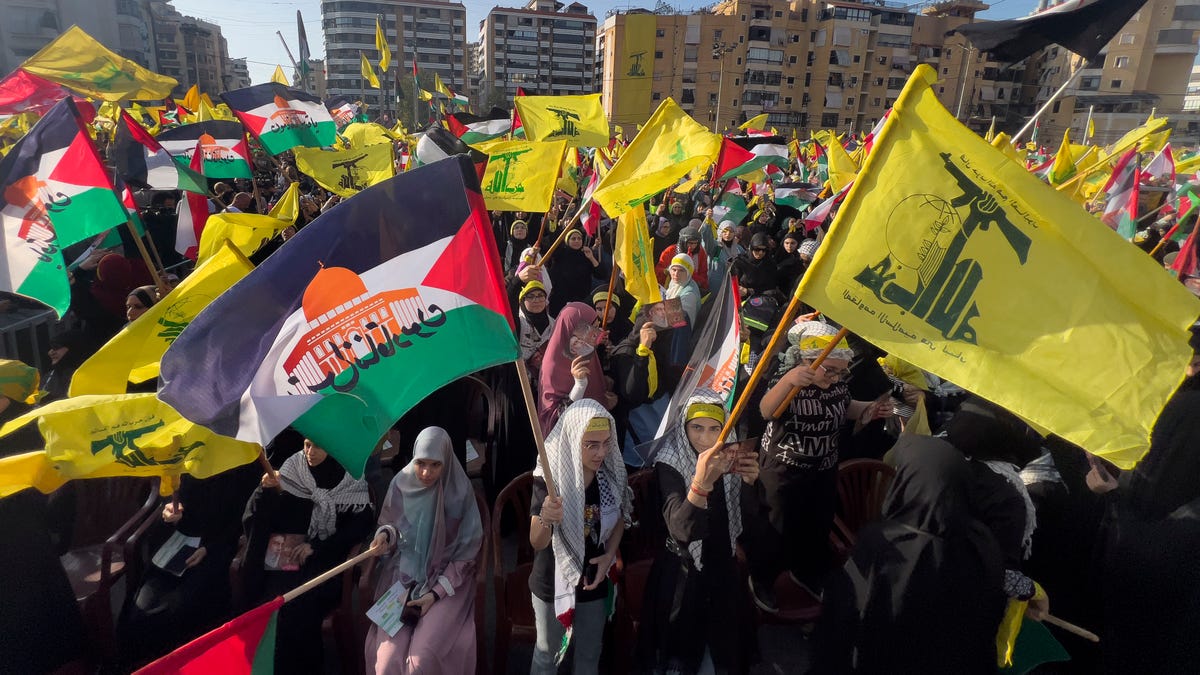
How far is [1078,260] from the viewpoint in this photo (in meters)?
1.70

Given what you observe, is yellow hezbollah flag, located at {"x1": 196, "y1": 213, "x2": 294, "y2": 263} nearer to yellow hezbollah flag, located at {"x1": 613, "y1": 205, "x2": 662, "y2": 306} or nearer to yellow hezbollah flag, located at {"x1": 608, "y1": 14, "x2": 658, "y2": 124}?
yellow hezbollah flag, located at {"x1": 613, "y1": 205, "x2": 662, "y2": 306}

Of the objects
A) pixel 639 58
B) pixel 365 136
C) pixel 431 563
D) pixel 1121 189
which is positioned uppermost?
pixel 639 58

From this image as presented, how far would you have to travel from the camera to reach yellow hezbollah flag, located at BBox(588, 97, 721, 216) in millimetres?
4180

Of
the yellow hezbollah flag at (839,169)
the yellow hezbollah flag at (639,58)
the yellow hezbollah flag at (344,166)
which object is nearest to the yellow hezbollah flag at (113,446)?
the yellow hezbollah flag at (344,166)

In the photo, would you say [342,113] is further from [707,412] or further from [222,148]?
[707,412]

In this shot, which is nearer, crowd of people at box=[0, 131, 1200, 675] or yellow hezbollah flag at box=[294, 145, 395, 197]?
crowd of people at box=[0, 131, 1200, 675]

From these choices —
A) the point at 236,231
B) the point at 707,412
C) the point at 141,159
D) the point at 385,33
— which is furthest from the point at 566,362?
the point at 385,33

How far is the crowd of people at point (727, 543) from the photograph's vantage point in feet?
7.89

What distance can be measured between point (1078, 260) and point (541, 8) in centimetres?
9833

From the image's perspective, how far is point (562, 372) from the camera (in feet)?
12.8

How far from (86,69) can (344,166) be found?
13.0ft

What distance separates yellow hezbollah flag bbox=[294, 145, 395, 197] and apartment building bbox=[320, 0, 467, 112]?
9049 centimetres

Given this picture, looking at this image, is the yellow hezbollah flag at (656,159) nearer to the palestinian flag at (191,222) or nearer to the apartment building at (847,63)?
the palestinian flag at (191,222)

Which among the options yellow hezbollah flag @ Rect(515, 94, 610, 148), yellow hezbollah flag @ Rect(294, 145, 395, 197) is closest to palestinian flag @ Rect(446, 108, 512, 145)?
yellow hezbollah flag @ Rect(515, 94, 610, 148)
